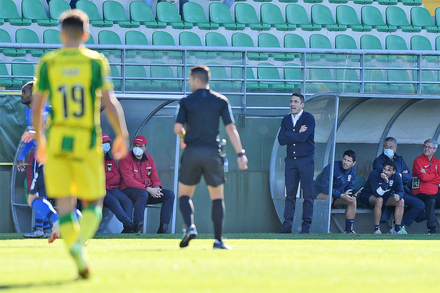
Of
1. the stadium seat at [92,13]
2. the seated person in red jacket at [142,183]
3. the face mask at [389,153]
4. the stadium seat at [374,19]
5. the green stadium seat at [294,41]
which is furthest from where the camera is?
the stadium seat at [374,19]

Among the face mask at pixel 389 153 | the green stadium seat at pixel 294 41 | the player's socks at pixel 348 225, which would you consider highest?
the green stadium seat at pixel 294 41

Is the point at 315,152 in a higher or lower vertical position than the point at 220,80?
lower

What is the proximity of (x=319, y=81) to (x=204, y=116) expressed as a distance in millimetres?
5823

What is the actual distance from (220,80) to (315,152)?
203cm

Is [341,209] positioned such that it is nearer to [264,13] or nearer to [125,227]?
[125,227]

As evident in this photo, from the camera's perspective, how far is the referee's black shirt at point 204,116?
21.3 ft

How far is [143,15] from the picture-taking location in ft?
51.0

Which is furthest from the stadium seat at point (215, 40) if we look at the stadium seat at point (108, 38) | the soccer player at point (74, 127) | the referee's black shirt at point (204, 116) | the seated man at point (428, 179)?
the soccer player at point (74, 127)

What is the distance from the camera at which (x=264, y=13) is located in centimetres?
1661

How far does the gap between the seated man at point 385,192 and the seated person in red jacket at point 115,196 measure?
426 centimetres

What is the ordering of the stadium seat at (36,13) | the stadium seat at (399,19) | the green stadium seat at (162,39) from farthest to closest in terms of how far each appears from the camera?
the stadium seat at (399,19)
the green stadium seat at (162,39)
the stadium seat at (36,13)

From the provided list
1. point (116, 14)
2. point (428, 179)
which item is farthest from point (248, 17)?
point (428, 179)
